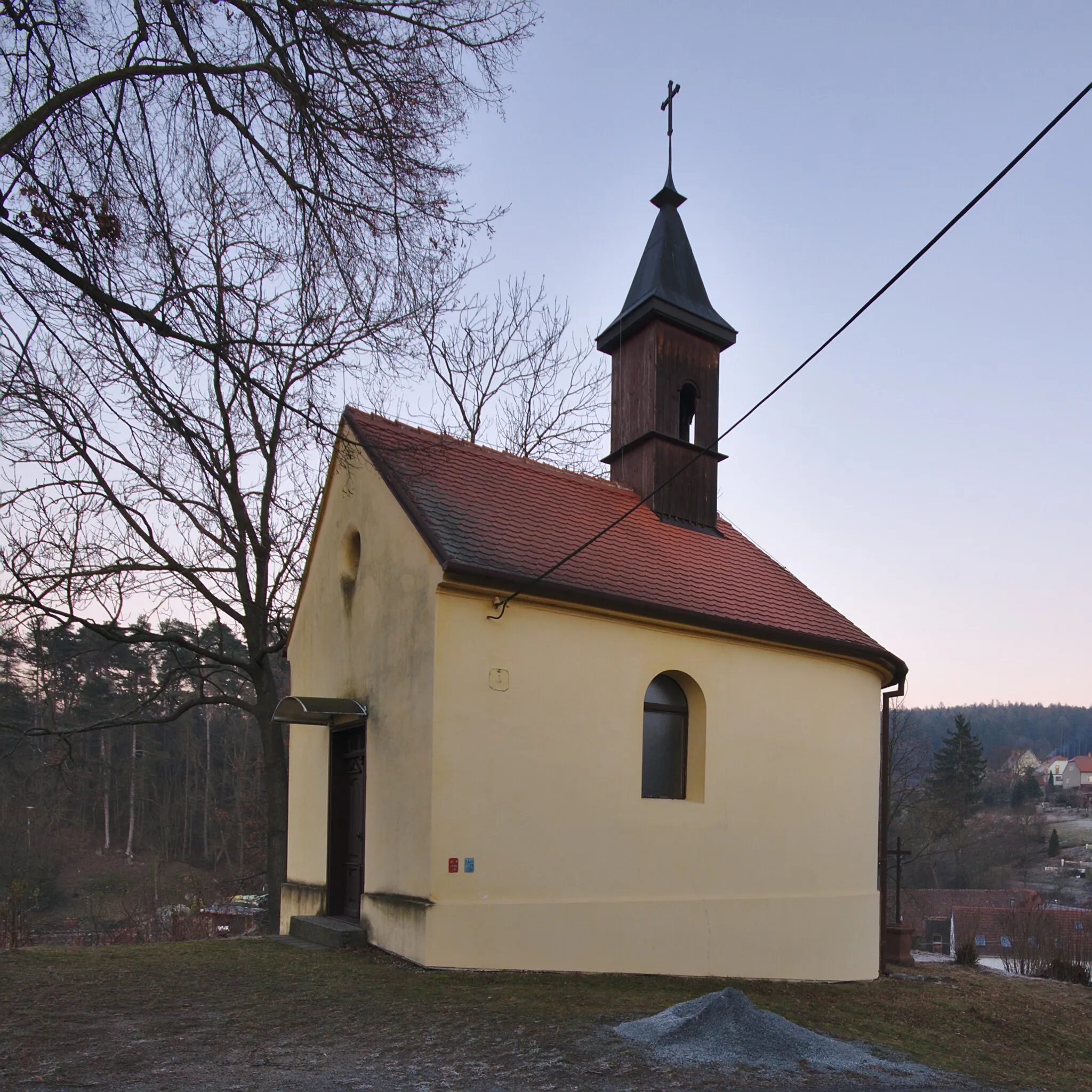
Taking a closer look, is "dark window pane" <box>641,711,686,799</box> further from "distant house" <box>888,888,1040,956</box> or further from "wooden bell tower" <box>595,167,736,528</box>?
"distant house" <box>888,888,1040,956</box>

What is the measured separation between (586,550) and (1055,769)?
145 metres

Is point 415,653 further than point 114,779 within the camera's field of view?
No

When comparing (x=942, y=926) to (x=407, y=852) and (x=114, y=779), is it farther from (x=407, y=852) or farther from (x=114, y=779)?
(x=407, y=852)

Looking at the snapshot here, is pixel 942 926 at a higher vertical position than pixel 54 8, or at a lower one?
lower

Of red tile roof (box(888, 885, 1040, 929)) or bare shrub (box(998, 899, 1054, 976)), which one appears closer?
bare shrub (box(998, 899, 1054, 976))

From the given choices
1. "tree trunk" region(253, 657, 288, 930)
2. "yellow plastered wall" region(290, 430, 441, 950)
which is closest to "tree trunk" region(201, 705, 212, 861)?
"tree trunk" region(253, 657, 288, 930)

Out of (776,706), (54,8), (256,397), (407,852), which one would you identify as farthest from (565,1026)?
(54,8)

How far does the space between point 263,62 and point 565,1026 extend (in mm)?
6981

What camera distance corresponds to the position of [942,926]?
47.8 m

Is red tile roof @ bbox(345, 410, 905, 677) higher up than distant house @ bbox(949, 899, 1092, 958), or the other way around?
red tile roof @ bbox(345, 410, 905, 677)

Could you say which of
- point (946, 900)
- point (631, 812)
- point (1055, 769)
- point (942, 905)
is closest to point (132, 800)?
Result: point (631, 812)

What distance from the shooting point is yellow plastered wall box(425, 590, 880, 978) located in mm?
9414

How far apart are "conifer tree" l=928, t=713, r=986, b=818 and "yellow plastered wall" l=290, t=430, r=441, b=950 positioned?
180ft

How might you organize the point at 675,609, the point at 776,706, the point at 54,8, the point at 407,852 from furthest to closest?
the point at 776,706, the point at 675,609, the point at 407,852, the point at 54,8
